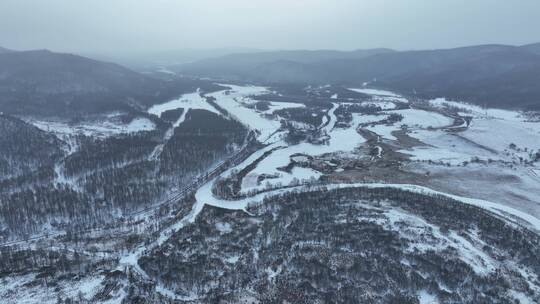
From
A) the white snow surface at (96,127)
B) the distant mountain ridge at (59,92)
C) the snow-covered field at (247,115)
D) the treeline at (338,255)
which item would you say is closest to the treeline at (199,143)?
the snow-covered field at (247,115)

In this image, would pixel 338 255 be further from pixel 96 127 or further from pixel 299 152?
pixel 96 127

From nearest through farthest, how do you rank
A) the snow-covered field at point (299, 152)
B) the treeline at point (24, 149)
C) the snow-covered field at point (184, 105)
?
the snow-covered field at point (299, 152)
the treeline at point (24, 149)
the snow-covered field at point (184, 105)

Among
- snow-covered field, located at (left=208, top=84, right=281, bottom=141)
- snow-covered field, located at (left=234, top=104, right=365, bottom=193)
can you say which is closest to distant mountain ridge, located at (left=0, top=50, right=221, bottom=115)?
snow-covered field, located at (left=208, top=84, right=281, bottom=141)

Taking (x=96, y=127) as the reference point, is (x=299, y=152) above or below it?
above

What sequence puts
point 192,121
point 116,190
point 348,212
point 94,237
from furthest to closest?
point 192,121 → point 116,190 → point 348,212 → point 94,237

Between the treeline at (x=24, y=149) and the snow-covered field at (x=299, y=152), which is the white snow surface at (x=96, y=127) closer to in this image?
the treeline at (x=24, y=149)

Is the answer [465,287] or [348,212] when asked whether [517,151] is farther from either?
[465,287]

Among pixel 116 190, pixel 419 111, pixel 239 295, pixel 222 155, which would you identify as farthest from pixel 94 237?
pixel 419 111

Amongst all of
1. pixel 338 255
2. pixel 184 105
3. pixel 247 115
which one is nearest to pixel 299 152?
pixel 338 255

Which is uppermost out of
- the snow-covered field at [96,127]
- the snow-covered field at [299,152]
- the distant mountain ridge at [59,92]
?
the distant mountain ridge at [59,92]

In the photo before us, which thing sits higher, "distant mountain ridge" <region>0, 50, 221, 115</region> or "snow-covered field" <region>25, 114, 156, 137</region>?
"distant mountain ridge" <region>0, 50, 221, 115</region>

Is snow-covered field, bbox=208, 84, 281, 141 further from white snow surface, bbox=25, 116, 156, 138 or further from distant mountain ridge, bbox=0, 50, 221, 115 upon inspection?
white snow surface, bbox=25, 116, 156, 138
